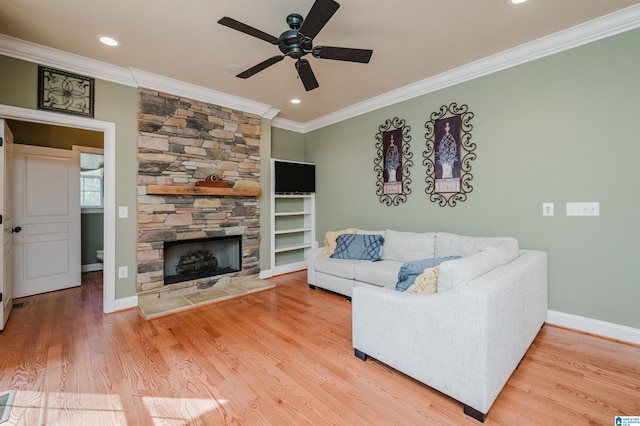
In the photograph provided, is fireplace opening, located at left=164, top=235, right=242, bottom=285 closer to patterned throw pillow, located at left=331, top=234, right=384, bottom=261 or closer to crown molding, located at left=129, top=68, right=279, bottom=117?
patterned throw pillow, located at left=331, top=234, right=384, bottom=261

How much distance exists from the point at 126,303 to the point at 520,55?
16.8ft

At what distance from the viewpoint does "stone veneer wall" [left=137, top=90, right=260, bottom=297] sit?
3371mm

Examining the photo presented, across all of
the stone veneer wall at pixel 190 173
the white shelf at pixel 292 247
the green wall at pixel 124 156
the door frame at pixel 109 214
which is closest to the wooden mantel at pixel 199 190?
the stone veneer wall at pixel 190 173

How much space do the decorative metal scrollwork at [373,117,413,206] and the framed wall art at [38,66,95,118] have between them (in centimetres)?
361

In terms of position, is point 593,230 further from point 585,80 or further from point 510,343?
point 510,343

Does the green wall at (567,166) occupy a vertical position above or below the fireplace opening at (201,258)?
above

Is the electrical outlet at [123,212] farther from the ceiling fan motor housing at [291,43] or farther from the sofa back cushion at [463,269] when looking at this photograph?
the sofa back cushion at [463,269]

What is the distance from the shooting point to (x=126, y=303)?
10.7 feet

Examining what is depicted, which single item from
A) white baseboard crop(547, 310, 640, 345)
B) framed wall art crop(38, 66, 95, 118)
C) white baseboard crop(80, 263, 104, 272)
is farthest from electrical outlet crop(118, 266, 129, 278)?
white baseboard crop(547, 310, 640, 345)

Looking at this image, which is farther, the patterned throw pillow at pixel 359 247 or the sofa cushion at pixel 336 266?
the patterned throw pillow at pixel 359 247

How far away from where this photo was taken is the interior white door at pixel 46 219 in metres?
3.61

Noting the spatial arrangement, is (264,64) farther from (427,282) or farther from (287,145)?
(287,145)

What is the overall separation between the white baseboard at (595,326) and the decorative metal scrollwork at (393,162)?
2.02m

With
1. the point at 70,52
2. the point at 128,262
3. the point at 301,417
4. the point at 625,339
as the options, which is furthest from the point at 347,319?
the point at 70,52
